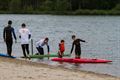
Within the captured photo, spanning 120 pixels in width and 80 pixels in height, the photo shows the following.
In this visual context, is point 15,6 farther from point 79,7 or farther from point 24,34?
point 24,34

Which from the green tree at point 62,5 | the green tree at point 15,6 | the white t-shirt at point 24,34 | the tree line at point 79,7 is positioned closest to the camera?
the white t-shirt at point 24,34

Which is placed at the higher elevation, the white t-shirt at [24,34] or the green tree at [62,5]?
the white t-shirt at [24,34]

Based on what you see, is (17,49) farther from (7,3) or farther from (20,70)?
(7,3)

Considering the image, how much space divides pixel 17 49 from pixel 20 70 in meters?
18.8

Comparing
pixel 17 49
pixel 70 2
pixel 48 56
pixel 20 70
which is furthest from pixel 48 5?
pixel 20 70

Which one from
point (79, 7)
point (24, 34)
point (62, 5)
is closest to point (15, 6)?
point (62, 5)

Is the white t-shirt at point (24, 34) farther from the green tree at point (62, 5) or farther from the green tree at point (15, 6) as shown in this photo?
the green tree at point (15, 6)

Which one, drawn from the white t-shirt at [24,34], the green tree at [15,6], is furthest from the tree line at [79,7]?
the white t-shirt at [24,34]

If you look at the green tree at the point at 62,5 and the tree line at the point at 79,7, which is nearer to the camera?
the tree line at the point at 79,7

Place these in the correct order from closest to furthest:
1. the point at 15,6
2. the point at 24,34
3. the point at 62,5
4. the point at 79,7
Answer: the point at 24,34 → the point at 62,5 → the point at 79,7 → the point at 15,6

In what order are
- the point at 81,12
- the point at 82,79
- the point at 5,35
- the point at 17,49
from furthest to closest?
the point at 81,12
the point at 17,49
the point at 5,35
the point at 82,79

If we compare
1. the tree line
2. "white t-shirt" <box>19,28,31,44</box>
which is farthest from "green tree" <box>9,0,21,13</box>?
"white t-shirt" <box>19,28,31,44</box>

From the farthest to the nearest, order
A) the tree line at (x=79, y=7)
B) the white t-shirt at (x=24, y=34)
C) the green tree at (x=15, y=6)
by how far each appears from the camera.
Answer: the green tree at (x=15, y=6)
the tree line at (x=79, y=7)
the white t-shirt at (x=24, y=34)

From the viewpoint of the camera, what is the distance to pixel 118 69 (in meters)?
25.5
